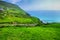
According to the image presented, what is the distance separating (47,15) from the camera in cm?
562

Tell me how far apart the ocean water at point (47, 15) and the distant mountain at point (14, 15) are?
0.12 m

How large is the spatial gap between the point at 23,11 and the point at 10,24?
2.08ft

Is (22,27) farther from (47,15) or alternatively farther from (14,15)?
(47,15)

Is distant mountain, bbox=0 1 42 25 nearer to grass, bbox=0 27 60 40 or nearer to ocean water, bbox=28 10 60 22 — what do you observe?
ocean water, bbox=28 10 60 22

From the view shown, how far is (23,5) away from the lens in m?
5.80

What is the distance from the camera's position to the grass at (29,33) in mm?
4953

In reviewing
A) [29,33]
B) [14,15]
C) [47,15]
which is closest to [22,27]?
[29,33]

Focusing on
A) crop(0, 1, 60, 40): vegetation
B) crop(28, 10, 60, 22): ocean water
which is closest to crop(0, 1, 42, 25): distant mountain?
crop(0, 1, 60, 40): vegetation

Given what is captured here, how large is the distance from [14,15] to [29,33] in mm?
831

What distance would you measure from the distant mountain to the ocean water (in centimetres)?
12

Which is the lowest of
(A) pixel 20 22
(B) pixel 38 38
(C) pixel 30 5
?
(B) pixel 38 38

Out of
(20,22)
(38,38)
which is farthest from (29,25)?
(38,38)

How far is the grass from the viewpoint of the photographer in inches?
195

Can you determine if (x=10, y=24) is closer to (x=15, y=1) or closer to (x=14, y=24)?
(x=14, y=24)
